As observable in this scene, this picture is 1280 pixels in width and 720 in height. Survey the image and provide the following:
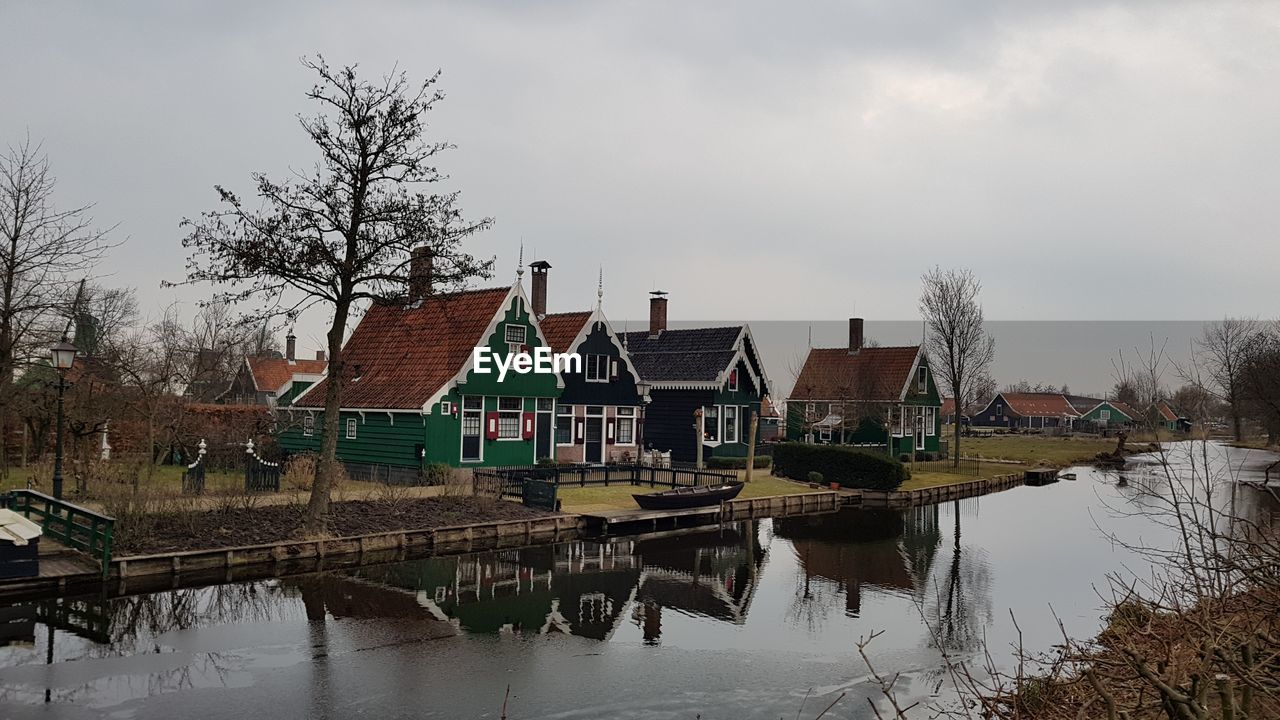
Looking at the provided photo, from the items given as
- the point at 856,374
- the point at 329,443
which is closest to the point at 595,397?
the point at 329,443

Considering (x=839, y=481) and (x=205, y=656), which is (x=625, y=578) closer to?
(x=205, y=656)

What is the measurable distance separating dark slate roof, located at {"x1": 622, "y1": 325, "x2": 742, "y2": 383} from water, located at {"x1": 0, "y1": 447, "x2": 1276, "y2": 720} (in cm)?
1888

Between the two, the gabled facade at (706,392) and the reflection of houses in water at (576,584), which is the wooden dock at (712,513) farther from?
the gabled facade at (706,392)

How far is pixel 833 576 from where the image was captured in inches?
845

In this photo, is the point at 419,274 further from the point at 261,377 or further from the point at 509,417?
the point at 261,377

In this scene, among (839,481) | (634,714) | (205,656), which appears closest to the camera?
(634,714)

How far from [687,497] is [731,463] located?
543 inches

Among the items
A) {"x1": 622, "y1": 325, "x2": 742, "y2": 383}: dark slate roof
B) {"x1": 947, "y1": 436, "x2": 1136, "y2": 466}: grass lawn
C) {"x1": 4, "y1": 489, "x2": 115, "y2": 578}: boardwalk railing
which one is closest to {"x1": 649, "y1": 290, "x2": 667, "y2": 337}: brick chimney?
{"x1": 622, "y1": 325, "x2": 742, "y2": 383}: dark slate roof

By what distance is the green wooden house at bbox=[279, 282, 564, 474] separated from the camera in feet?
99.9

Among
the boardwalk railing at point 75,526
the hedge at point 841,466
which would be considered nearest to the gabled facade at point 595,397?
the hedge at point 841,466

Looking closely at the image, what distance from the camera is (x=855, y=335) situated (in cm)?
5478

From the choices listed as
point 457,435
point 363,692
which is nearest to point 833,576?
point 363,692

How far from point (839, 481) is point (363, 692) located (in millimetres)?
29573

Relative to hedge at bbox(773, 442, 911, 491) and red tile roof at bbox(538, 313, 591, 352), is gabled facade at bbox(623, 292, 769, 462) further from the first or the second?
red tile roof at bbox(538, 313, 591, 352)
